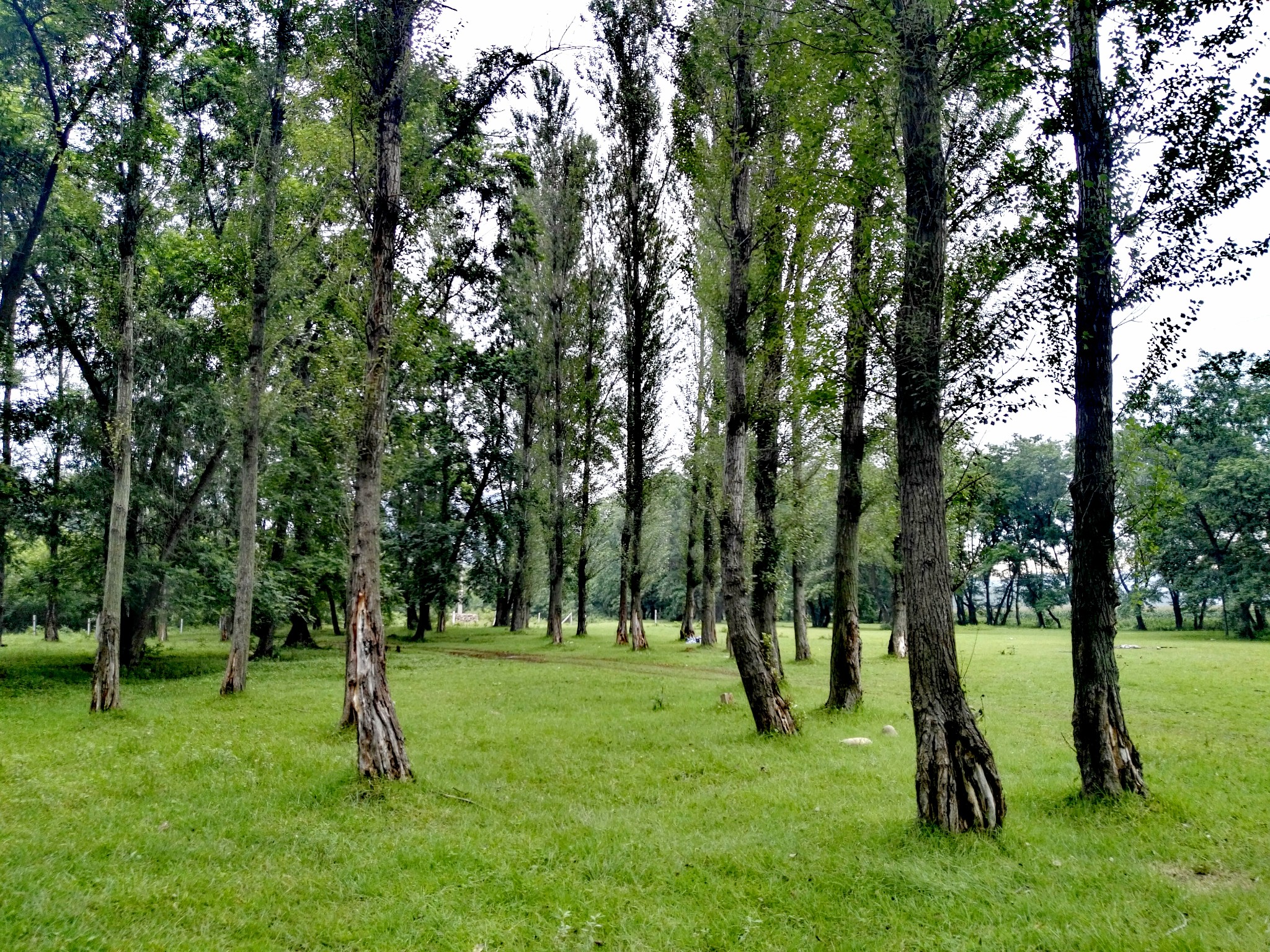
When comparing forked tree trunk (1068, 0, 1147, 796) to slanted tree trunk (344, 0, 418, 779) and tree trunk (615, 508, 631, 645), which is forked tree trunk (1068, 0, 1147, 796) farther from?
tree trunk (615, 508, 631, 645)

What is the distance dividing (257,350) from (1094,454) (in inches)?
605

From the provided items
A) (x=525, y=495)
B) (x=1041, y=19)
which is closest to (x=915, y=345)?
(x=1041, y=19)

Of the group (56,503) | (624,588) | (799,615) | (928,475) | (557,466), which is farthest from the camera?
(557,466)

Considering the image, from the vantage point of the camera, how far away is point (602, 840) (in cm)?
599

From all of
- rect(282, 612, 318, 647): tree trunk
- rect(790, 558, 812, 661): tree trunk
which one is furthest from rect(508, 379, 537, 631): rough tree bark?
rect(790, 558, 812, 661): tree trunk

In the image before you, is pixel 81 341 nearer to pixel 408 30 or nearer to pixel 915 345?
pixel 408 30

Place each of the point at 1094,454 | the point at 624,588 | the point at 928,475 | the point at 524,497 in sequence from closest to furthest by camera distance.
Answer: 1. the point at 928,475
2. the point at 1094,454
3. the point at 624,588
4. the point at 524,497

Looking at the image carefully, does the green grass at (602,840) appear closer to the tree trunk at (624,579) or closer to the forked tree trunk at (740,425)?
the forked tree trunk at (740,425)

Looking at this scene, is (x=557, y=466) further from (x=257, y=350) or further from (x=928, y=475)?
(x=928, y=475)

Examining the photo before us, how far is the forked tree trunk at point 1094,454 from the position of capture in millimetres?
6609

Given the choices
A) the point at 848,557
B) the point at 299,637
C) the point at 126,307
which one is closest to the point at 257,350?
the point at 126,307

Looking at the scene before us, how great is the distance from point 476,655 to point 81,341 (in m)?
14.8

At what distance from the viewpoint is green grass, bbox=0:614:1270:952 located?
4.30 m

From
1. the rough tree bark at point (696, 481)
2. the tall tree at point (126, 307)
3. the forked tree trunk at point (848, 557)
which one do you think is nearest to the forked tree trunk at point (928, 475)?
the forked tree trunk at point (848, 557)
